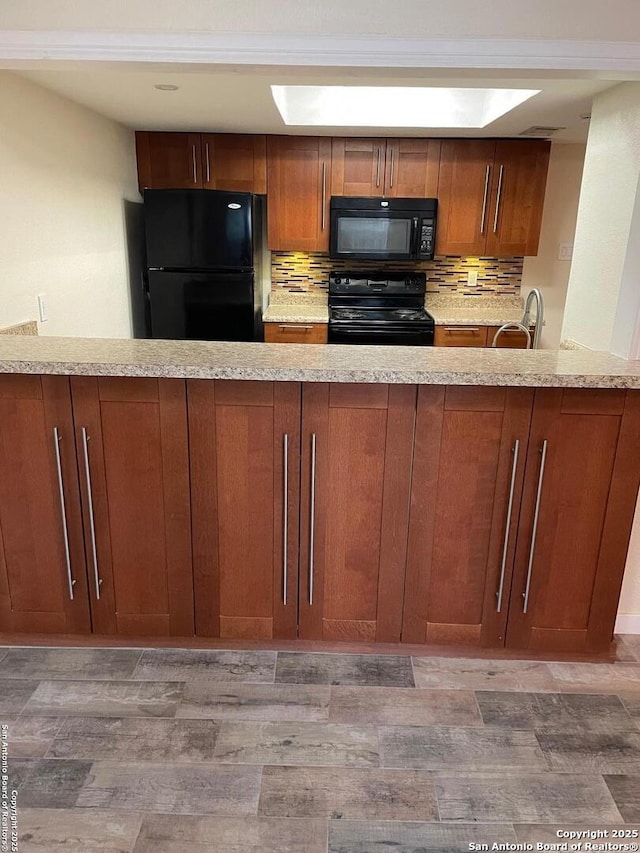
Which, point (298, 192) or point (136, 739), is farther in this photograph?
point (298, 192)

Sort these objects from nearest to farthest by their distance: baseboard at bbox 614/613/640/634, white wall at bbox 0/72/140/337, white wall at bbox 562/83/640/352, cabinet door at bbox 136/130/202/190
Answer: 1. white wall at bbox 562/83/640/352
2. baseboard at bbox 614/613/640/634
3. white wall at bbox 0/72/140/337
4. cabinet door at bbox 136/130/202/190

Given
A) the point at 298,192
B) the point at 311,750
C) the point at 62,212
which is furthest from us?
the point at 298,192

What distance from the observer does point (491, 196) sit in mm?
4020

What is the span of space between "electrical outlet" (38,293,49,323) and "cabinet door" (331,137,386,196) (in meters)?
2.11

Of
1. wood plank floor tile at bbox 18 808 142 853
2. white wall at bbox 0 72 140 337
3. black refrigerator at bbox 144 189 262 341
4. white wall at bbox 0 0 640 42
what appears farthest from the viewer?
black refrigerator at bbox 144 189 262 341

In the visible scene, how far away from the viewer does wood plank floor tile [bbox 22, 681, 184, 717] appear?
1.82 m

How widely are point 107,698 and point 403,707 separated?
0.91 m

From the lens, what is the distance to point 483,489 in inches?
75.9

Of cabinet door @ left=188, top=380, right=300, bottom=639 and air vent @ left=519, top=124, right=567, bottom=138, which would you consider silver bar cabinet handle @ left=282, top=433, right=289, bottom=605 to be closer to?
cabinet door @ left=188, top=380, right=300, bottom=639

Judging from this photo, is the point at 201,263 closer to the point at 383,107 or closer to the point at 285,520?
the point at 383,107

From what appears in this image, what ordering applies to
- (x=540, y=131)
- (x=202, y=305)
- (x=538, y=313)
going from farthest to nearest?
(x=202, y=305) < (x=540, y=131) < (x=538, y=313)

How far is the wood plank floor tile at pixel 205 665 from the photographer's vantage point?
6.45ft

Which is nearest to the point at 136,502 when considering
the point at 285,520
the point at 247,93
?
the point at 285,520

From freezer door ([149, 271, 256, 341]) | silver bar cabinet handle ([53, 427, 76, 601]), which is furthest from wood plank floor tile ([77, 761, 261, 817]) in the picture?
freezer door ([149, 271, 256, 341])
